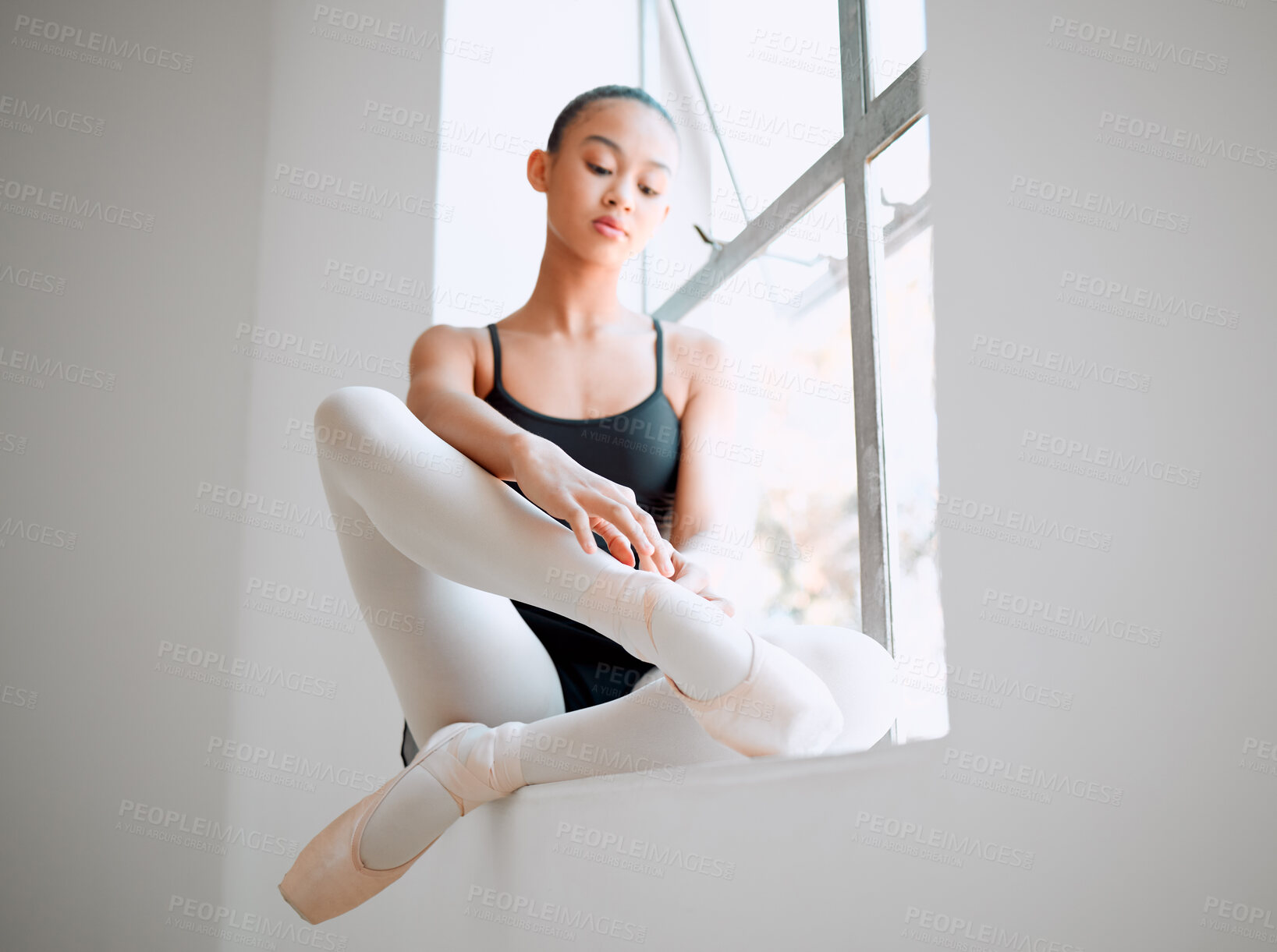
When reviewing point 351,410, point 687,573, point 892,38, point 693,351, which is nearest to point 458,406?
point 351,410

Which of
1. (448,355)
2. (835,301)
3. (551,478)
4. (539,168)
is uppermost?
(539,168)

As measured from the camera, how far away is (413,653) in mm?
899

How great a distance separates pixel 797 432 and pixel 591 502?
0.62 m

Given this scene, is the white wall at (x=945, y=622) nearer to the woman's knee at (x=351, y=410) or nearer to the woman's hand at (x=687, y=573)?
the woman's hand at (x=687, y=573)

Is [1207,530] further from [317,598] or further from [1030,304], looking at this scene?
[317,598]

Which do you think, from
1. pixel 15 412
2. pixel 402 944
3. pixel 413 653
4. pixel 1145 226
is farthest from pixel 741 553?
pixel 15 412

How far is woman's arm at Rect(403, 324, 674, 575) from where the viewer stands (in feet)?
2.49

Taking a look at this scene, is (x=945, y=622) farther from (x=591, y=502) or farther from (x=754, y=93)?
(x=754, y=93)

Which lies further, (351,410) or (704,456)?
(704,456)

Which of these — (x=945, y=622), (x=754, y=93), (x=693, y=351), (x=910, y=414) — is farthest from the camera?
(x=754, y=93)

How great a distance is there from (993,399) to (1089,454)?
7 centimetres

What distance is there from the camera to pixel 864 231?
3.76ft

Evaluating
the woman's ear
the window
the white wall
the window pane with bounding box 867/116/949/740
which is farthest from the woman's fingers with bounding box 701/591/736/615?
the woman's ear

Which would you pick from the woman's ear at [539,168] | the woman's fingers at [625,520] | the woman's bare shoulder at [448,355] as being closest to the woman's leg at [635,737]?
the woman's fingers at [625,520]
